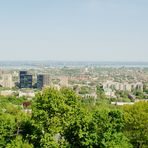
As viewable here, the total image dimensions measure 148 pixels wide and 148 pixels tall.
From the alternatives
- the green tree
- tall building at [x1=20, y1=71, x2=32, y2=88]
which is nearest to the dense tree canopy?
the green tree

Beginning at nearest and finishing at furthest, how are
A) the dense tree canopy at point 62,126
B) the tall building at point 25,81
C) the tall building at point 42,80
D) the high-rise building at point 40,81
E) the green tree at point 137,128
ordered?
1. the dense tree canopy at point 62,126
2. the green tree at point 137,128
3. the tall building at point 42,80
4. the high-rise building at point 40,81
5. the tall building at point 25,81

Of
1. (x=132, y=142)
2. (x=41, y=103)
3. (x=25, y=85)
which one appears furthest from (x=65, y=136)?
(x=25, y=85)

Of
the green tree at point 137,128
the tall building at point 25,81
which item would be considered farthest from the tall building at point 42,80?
the green tree at point 137,128

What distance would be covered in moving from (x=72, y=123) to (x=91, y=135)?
104 cm

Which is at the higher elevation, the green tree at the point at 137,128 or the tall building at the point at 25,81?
the green tree at the point at 137,128

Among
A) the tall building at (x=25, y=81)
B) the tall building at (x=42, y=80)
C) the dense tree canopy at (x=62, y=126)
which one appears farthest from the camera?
the tall building at (x=25, y=81)

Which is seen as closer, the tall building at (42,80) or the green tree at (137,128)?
the green tree at (137,128)

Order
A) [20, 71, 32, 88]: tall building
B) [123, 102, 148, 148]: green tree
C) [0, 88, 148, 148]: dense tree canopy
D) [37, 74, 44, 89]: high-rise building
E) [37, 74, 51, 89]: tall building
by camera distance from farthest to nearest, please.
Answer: [20, 71, 32, 88]: tall building, [37, 74, 44, 89]: high-rise building, [37, 74, 51, 89]: tall building, [123, 102, 148, 148]: green tree, [0, 88, 148, 148]: dense tree canopy

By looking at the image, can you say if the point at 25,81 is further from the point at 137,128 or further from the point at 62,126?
the point at 62,126

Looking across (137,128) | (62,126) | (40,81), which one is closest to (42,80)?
(40,81)

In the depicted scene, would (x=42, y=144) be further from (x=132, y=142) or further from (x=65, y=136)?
(x=132, y=142)

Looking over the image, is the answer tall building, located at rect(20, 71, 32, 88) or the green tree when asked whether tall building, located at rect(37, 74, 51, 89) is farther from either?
the green tree

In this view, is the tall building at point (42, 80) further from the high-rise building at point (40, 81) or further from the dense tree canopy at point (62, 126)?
the dense tree canopy at point (62, 126)

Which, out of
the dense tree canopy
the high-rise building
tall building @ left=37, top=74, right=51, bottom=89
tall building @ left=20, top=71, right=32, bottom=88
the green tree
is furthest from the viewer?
tall building @ left=20, top=71, right=32, bottom=88
